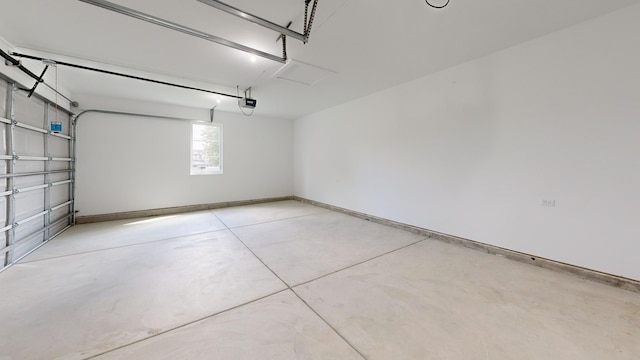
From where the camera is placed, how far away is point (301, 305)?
6.31ft

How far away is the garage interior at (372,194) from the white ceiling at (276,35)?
0.03 meters

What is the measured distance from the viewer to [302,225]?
A: 445 cm

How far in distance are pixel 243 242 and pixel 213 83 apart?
9.47 ft

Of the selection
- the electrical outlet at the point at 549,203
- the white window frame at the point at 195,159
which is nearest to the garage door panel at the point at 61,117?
the white window frame at the point at 195,159

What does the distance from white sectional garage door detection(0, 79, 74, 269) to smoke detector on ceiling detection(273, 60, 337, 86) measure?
3290 millimetres

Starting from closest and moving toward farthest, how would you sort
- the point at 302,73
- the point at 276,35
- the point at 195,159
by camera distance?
1. the point at 276,35
2. the point at 302,73
3. the point at 195,159

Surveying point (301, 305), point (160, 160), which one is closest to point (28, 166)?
point (160, 160)

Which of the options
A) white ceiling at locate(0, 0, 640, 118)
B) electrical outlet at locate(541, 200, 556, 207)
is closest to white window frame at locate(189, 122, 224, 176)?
white ceiling at locate(0, 0, 640, 118)

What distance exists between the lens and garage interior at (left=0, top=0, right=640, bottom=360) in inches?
65.2

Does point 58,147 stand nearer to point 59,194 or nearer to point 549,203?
point 59,194

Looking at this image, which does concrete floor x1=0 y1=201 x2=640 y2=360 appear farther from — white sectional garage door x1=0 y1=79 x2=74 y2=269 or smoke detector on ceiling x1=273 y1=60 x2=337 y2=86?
smoke detector on ceiling x1=273 y1=60 x2=337 y2=86

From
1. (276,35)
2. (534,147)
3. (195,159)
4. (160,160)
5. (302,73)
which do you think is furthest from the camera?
(195,159)

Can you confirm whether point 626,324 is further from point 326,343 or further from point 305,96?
point 305,96

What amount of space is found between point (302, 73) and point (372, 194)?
2.75m
